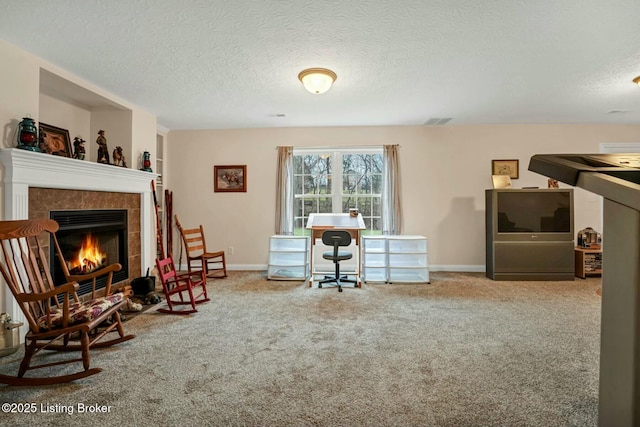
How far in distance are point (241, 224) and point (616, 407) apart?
5.11m

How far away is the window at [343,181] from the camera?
18.1ft

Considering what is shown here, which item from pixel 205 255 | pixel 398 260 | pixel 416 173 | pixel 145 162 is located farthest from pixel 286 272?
pixel 416 173

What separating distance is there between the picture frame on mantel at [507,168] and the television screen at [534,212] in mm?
638

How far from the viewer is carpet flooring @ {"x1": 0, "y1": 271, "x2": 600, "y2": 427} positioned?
165 centimetres

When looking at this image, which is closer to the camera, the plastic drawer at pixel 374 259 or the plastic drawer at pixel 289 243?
the plastic drawer at pixel 374 259

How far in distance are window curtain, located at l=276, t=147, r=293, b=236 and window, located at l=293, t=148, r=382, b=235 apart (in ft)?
0.66

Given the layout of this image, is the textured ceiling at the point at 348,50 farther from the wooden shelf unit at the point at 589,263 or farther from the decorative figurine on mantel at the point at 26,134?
the wooden shelf unit at the point at 589,263

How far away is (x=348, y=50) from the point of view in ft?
9.01

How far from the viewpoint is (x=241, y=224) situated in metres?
5.53

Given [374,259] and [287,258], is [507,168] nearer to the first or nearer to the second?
[374,259]

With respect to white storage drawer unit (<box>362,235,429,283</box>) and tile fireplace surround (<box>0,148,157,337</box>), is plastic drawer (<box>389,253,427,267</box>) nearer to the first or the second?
white storage drawer unit (<box>362,235,429,283</box>)

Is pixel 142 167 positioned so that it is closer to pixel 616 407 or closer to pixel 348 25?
pixel 348 25

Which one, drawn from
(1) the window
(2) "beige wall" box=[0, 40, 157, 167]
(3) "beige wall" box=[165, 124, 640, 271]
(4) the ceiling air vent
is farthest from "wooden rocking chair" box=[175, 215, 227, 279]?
(4) the ceiling air vent

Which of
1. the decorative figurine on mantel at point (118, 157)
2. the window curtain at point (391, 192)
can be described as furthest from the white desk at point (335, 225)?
the decorative figurine on mantel at point (118, 157)
